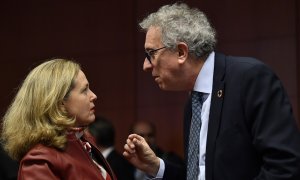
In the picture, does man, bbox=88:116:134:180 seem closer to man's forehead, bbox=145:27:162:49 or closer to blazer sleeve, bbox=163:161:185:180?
blazer sleeve, bbox=163:161:185:180

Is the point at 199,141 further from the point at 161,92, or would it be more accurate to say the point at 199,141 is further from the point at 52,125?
the point at 161,92

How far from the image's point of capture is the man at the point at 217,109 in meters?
2.77

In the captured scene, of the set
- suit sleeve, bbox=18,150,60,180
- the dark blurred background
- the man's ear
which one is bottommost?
the dark blurred background

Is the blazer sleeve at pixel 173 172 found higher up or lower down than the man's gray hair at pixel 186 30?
lower down

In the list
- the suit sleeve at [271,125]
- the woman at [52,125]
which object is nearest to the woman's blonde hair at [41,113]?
the woman at [52,125]

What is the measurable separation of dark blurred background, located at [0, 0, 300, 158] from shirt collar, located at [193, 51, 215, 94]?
3266 mm

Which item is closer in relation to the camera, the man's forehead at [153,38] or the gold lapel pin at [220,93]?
the gold lapel pin at [220,93]

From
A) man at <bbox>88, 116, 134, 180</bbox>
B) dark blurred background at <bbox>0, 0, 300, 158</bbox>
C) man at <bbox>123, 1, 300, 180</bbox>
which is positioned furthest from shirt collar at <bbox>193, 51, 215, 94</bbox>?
dark blurred background at <bbox>0, 0, 300, 158</bbox>

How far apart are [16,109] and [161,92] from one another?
149 inches

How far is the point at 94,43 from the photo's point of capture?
23.2ft

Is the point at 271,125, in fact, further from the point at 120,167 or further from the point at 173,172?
the point at 120,167

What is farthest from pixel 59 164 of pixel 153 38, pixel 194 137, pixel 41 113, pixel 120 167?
pixel 120 167

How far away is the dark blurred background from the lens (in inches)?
248

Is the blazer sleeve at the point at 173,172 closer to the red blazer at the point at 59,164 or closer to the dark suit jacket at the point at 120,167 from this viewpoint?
the red blazer at the point at 59,164
